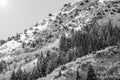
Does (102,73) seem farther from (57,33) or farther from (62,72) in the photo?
(57,33)

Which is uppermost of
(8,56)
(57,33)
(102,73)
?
(102,73)

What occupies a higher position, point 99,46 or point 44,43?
point 99,46

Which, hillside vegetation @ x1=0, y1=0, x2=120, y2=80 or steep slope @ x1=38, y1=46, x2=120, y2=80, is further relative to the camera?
hillside vegetation @ x1=0, y1=0, x2=120, y2=80

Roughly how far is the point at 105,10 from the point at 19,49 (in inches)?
3330

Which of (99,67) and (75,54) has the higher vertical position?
(99,67)

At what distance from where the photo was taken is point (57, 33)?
642 feet

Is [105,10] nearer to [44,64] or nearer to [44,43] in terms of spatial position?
[44,43]

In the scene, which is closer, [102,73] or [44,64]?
[102,73]

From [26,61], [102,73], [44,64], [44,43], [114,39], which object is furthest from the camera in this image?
[44,43]

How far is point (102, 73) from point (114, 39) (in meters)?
57.6

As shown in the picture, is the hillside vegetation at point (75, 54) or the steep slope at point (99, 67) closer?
the steep slope at point (99, 67)

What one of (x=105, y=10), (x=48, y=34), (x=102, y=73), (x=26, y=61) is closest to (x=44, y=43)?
(x=48, y=34)

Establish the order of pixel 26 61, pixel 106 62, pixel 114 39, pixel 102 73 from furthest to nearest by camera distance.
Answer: pixel 26 61
pixel 114 39
pixel 106 62
pixel 102 73

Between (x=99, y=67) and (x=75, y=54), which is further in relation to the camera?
(x=75, y=54)
